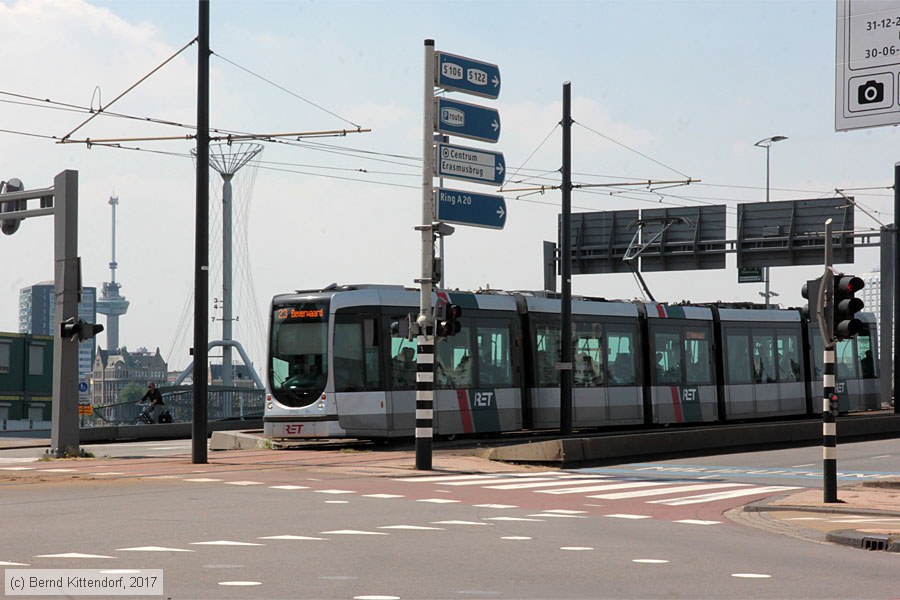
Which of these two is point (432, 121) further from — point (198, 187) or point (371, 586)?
point (371, 586)

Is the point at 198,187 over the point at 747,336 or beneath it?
over

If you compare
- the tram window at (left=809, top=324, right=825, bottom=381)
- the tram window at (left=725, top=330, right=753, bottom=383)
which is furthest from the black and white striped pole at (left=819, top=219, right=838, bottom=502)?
the tram window at (left=809, top=324, right=825, bottom=381)

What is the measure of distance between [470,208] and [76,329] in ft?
24.9

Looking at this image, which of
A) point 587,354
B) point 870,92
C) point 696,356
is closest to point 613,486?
point 870,92

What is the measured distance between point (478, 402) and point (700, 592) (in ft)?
64.4

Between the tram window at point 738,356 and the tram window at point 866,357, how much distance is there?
701 centimetres

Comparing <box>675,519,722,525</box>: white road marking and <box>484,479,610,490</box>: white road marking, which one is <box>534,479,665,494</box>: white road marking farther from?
<box>675,519,722,525</box>: white road marking

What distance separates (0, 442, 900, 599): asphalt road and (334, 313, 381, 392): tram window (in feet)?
26.2

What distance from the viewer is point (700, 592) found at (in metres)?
9.05

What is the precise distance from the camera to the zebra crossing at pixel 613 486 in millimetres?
17938

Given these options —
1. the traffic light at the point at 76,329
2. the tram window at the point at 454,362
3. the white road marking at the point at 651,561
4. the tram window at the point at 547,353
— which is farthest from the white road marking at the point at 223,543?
the tram window at the point at 547,353

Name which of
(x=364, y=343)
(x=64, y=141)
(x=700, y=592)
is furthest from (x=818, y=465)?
(x=700, y=592)

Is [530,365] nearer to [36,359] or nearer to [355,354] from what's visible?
[355,354]

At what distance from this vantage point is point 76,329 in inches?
953
